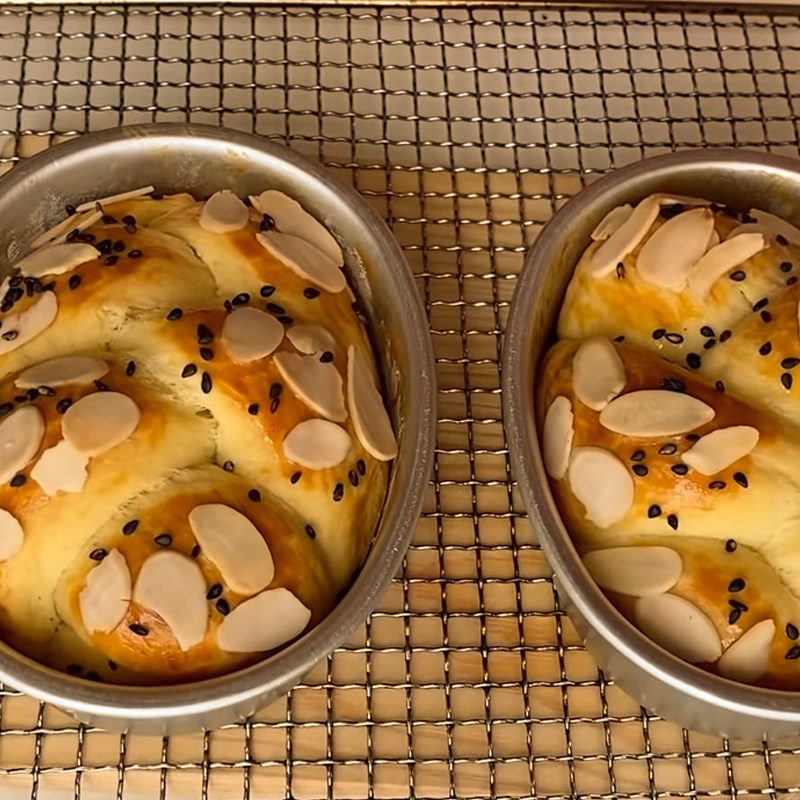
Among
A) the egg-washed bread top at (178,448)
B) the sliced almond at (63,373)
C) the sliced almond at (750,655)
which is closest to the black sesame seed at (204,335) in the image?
the egg-washed bread top at (178,448)

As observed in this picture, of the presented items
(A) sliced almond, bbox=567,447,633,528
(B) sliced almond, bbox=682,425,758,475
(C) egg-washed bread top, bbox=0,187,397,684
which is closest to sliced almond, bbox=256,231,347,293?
(C) egg-washed bread top, bbox=0,187,397,684

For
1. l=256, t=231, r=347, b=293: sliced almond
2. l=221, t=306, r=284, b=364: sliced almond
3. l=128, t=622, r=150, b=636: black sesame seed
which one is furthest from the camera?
l=256, t=231, r=347, b=293: sliced almond

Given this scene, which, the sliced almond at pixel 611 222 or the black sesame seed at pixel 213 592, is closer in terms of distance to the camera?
the black sesame seed at pixel 213 592

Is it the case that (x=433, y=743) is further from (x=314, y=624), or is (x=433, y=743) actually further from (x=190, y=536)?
(x=190, y=536)

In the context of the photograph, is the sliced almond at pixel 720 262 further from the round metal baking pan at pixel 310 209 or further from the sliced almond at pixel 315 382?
the sliced almond at pixel 315 382

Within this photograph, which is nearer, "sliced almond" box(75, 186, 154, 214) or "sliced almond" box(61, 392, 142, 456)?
"sliced almond" box(61, 392, 142, 456)

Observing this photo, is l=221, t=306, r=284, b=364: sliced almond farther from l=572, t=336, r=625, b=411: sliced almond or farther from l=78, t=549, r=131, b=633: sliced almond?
l=572, t=336, r=625, b=411: sliced almond

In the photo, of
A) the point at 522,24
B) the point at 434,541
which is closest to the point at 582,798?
the point at 434,541
